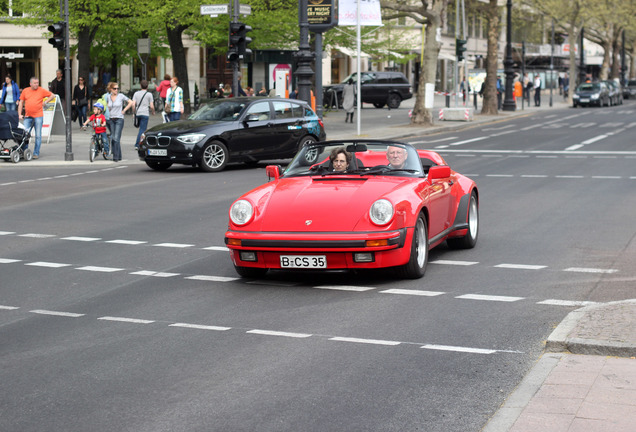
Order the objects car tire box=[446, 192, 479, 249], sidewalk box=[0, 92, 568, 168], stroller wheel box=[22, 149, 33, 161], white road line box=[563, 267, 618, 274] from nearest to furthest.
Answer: white road line box=[563, 267, 618, 274] → car tire box=[446, 192, 479, 249] → stroller wheel box=[22, 149, 33, 161] → sidewalk box=[0, 92, 568, 168]

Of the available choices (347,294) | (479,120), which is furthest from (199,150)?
(479,120)

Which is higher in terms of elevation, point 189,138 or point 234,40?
point 234,40

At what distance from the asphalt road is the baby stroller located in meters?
8.58

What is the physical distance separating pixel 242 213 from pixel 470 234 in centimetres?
311

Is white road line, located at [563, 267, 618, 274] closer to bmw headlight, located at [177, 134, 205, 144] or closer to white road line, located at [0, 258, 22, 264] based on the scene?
white road line, located at [0, 258, 22, 264]

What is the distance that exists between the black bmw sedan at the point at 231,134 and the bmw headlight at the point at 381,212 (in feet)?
→ 43.3

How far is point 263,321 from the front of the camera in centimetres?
791

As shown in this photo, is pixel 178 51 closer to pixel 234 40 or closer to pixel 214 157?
pixel 234 40

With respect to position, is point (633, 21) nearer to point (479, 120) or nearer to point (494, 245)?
point (479, 120)

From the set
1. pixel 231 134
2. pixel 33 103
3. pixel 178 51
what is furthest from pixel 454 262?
pixel 178 51

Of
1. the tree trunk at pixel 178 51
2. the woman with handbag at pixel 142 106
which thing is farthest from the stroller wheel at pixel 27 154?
the tree trunk at pixel 178 51

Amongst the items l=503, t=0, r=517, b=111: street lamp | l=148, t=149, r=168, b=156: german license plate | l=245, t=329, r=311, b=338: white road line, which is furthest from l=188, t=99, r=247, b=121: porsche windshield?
l=503, t=0, r=517, b=111: street lamp

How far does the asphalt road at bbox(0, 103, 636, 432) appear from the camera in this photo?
5.68 m

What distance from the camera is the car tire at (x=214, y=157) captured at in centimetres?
2230
